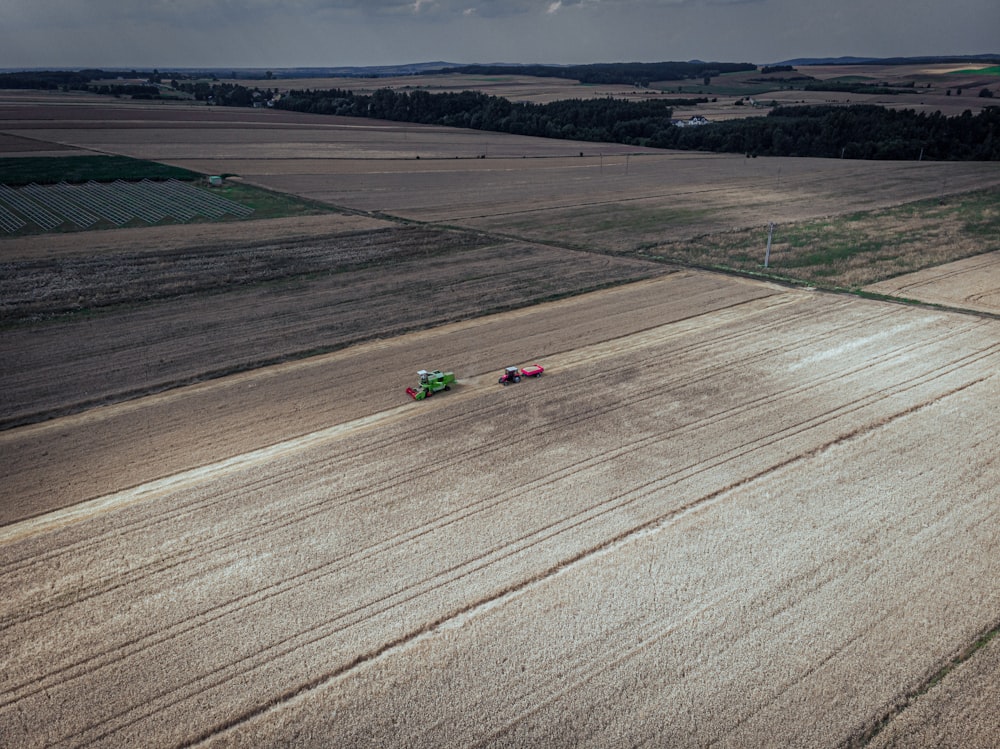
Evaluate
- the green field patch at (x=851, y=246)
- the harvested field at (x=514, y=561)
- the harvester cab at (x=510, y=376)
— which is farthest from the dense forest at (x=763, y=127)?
the harvester cab at (x=510, y=376)

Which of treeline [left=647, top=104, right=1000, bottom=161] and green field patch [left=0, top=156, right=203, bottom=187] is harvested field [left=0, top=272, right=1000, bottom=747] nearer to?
green field patch [left=0, top=156, right=203, bottom=187]

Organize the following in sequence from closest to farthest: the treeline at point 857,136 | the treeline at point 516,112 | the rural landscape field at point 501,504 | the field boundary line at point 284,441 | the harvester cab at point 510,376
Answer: the rural landscape field at point 501,504, the field boundary line at point 284,441, the harvester cab at point 510,376, the treeline at point 857,136, the treeline at point 516,112

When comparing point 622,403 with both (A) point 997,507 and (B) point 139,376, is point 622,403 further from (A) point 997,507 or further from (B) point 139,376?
(B) point 139,376

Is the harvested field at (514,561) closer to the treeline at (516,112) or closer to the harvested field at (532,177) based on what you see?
the harvested field at (532,177)

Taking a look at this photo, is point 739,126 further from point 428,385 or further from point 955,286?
point 428,385

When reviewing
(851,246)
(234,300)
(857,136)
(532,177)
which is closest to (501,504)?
(234,300)

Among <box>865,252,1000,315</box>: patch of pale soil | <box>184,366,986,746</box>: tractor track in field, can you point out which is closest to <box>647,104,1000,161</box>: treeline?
<box>865,252,1000,315</box>: patch of pale soil

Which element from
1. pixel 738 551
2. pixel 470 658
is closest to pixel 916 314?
pixel 738 551
